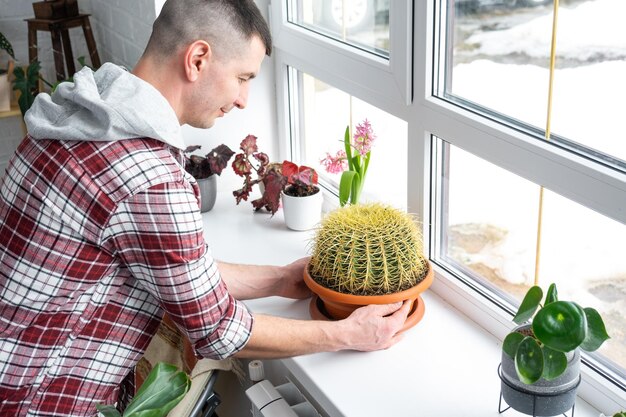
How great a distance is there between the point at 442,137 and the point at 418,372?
1.70 ft

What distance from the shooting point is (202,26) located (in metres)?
1.54

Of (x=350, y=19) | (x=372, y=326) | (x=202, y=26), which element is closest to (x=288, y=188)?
(x=350, y=19)

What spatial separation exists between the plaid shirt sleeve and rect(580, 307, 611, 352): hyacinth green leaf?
0.61 meters

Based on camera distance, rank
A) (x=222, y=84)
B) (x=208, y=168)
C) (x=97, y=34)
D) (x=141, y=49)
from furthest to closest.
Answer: (x=97, y=34) → (x=141, y=49) → (x=208, y=168) → (x=222, y=84)

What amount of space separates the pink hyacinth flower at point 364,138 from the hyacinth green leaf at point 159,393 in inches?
32.9

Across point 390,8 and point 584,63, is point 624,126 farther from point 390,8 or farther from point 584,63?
point 390,8

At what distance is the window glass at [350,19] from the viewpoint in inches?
78.8

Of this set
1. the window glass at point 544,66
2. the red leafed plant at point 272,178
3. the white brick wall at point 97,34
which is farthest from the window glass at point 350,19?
the white brick wall at point 97,34

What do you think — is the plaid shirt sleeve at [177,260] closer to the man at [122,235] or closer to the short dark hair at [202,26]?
the man at [122,235]

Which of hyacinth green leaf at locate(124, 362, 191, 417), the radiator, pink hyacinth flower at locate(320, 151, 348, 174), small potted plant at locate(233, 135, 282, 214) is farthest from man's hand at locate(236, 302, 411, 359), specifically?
small potted plant at locate(233, 135, 282, 214)

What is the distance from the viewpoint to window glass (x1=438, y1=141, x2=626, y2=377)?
1.50 meters

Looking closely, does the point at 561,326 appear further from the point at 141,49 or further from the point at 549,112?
the point at 141,49

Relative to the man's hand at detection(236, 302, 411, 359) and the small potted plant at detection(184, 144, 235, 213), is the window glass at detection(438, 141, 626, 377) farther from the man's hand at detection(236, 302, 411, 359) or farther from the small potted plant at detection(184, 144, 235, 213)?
the small potted plant at detection(184, 144, 235, 213)

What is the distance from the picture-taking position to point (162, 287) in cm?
144
